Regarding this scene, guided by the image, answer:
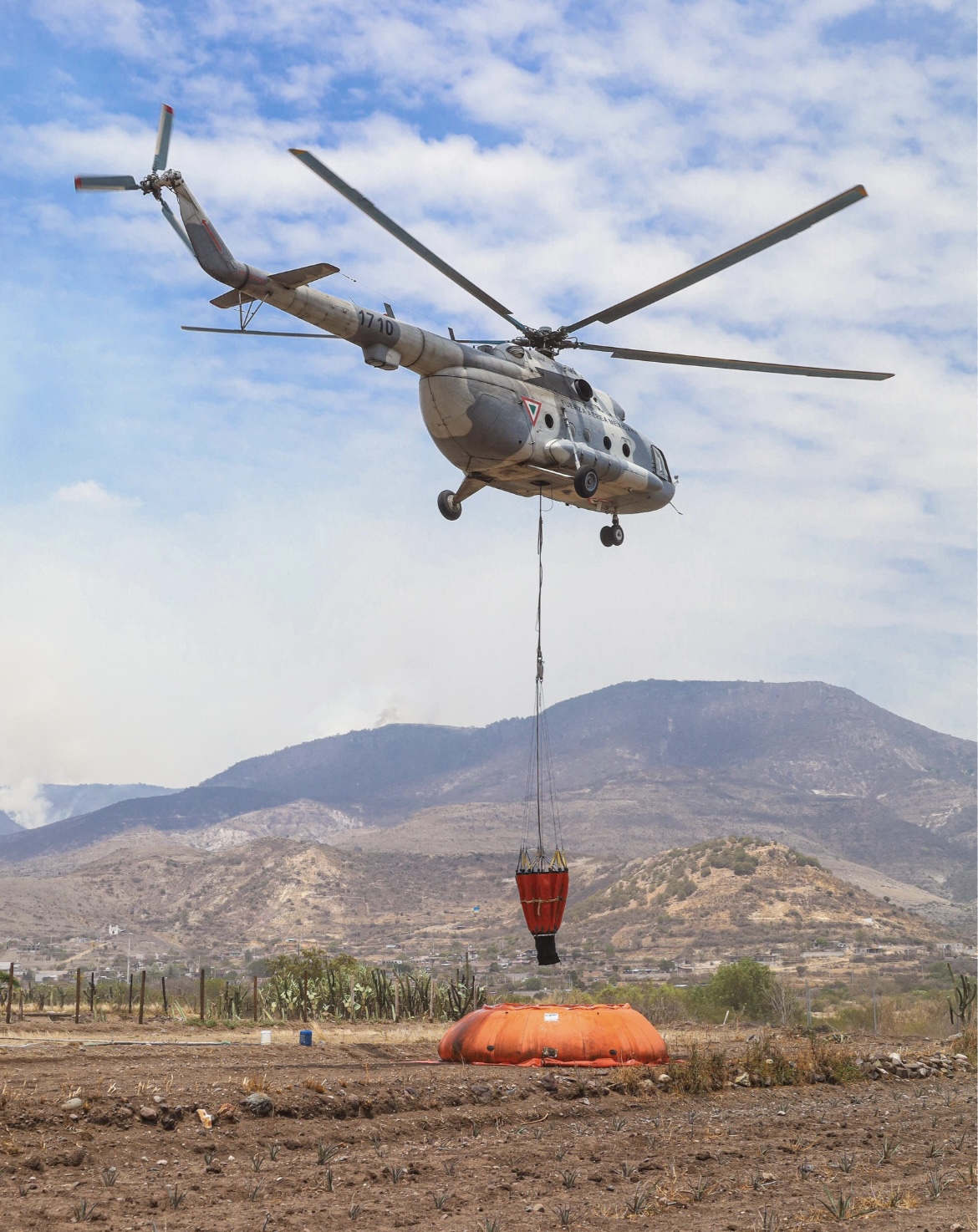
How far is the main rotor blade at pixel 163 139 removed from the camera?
17406 millimetres

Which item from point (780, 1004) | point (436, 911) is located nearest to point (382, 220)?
point (780, 1004)

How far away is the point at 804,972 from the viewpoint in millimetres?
85000

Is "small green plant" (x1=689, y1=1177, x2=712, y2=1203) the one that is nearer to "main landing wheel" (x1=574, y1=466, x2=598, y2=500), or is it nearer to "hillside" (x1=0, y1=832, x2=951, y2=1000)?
"main landing wheel" (x1=574, y1=466, x2=598, y2=500)

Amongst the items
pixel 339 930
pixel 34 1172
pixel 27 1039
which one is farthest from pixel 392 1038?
pixel 339 930

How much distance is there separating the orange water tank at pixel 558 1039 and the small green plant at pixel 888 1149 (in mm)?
4773

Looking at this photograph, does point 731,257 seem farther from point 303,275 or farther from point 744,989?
point 744,989

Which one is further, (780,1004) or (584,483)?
(780,1004)

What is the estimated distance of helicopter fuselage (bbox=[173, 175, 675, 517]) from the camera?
57.7 feet

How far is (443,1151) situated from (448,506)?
10.7m

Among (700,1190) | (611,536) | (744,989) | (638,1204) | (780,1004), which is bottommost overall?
(780,1004)

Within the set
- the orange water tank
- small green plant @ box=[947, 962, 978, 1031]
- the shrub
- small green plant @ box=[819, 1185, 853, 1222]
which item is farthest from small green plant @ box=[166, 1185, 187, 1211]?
small green plant @ box=[947, 962, 978, 1031]

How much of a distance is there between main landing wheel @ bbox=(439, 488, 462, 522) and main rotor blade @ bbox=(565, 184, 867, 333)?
11.6 ft

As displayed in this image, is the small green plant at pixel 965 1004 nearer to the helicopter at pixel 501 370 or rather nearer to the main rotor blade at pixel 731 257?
the helicopter at pixel 501 370

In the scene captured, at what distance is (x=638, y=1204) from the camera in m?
11.4
